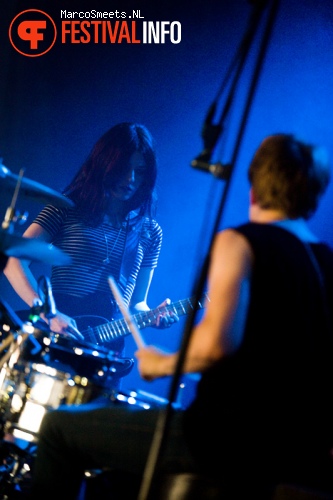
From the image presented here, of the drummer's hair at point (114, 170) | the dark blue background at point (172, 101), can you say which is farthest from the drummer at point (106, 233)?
the dark blue background at point (172, 101)

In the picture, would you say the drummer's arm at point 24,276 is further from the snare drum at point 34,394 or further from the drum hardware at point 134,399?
the drum hardware at point 134,399

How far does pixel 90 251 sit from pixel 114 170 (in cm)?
66

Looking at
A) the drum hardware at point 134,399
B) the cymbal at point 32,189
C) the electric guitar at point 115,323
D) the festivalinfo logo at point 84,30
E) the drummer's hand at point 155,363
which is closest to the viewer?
the drummer's hand at point 155,363

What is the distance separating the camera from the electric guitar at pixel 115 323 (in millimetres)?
4250

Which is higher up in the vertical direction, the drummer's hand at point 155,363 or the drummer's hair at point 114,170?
the drummer's hair at point 114,170

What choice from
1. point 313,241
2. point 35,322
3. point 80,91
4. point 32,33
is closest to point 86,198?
point 80,91

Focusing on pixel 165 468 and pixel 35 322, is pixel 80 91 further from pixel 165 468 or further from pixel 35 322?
pixel 165 468

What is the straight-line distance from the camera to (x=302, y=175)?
1824 mm

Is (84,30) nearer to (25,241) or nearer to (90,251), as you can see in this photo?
(90,251)

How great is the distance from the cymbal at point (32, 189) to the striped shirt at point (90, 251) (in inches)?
56.9

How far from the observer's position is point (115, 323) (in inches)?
168

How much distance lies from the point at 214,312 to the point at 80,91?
3752 millimetres

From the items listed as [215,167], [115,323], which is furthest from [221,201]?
[115,323]

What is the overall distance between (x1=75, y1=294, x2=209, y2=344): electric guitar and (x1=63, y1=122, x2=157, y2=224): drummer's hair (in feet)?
2.46
